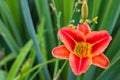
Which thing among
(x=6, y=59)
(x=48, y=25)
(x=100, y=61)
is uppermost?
(x=100, y=61)

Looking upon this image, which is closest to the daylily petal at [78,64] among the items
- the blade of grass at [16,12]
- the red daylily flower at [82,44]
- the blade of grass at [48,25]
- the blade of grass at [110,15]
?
the red daylily flower at [82,44]

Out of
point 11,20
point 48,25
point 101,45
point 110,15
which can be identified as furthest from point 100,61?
point 11,20

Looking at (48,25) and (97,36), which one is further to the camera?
(48,25)

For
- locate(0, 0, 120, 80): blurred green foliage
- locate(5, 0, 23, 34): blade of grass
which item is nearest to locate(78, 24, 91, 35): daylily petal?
locate(0, 0, 120, 80): blurred green foliage

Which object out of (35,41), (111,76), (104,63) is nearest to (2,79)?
(35,41)

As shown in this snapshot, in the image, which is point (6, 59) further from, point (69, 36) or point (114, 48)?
point (69, 36)

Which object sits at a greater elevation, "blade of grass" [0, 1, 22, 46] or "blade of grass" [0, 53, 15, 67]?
"blade of grass" [0, 1, 22, 46]

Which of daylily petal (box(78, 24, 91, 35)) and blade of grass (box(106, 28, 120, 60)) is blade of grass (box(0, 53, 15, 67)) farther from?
daylily petal (box(78, 24, 91, 35))

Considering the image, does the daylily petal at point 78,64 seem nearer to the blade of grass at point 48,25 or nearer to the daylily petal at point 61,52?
the daylily petal at point 61,52
